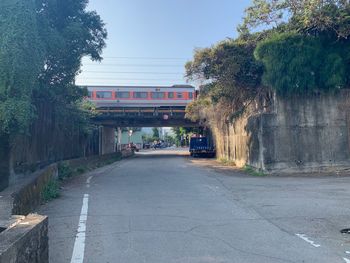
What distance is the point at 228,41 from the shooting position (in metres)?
28.3

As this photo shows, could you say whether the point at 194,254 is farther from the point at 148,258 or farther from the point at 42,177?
the point at 42,177

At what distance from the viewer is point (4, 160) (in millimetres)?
15891

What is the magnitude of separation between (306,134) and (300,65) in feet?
11.7

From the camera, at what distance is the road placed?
6949 mm

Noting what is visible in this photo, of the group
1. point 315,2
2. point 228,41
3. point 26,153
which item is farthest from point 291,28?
point 26,153

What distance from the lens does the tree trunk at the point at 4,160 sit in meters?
15.6

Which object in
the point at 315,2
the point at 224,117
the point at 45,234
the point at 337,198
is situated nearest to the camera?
the point at 45,234

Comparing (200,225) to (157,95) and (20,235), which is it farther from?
(157,95)

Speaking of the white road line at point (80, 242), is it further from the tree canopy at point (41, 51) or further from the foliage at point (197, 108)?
the foliage at point (197, 108)

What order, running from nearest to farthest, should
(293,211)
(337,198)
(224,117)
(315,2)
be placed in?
1. (293,211)
2. (337,198)
3. (315,2)
4. (224,117)

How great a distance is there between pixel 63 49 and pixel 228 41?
13.1m

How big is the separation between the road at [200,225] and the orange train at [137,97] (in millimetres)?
37296

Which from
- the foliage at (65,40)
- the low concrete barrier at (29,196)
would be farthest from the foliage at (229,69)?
the low concrete barrier at (29,196)

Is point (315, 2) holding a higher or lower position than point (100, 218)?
higher
